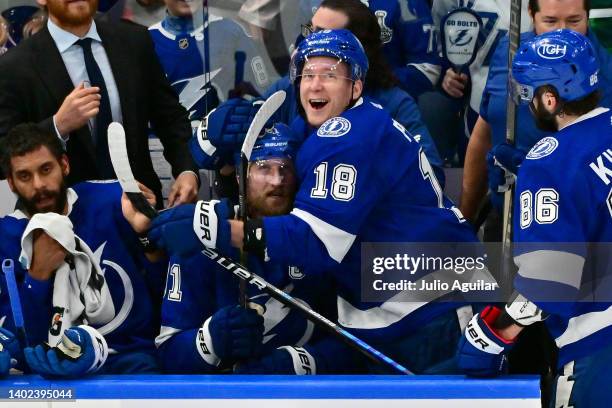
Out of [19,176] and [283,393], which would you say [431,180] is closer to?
[283,393]

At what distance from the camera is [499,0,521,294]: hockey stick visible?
135 inches

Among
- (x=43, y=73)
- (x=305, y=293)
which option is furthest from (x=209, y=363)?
(x=43, y=73)

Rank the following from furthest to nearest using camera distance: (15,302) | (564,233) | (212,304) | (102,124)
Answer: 1. (102,124)
2. (212,304)
3. (15,302)
4. (564,233)

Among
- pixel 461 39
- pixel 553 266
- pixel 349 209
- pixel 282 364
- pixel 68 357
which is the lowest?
pixel 282 364

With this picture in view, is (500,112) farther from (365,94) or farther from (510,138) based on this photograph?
(365,94)

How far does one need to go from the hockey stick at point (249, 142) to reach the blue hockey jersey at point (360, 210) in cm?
11

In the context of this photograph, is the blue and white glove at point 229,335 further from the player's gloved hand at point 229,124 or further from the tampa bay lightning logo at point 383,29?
Result: the tampa bay lightning logo at point 383,29

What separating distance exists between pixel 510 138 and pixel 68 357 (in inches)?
47.5

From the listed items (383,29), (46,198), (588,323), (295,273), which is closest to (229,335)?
(295,273)

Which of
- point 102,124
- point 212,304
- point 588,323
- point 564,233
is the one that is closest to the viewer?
point 564,233

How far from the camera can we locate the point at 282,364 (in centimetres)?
344

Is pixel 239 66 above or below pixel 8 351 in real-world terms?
above

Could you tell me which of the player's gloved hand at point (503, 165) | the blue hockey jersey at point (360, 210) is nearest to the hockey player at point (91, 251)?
the blue hockey jersey at point (360, 210)

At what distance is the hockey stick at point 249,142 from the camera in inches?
129
